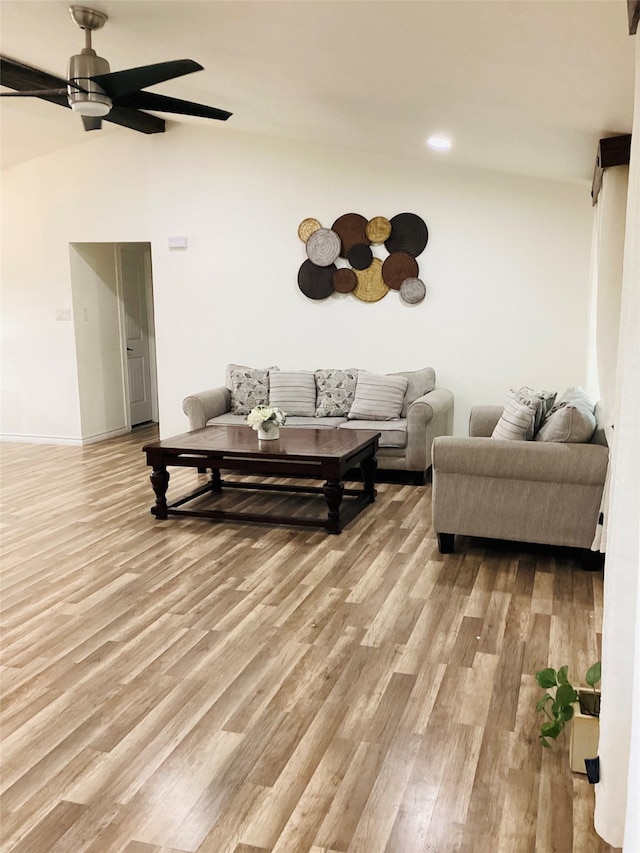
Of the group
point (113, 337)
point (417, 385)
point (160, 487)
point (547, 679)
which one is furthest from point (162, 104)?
point (113, 337)

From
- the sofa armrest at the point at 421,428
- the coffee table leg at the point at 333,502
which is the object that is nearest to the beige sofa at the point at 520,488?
the coffee table leg at the point at 333,502

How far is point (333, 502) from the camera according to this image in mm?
4598

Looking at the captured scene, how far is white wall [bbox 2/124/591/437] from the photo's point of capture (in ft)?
20.2

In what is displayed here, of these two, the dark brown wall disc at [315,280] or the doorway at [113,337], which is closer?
the dark brown wall disc at [315,280]

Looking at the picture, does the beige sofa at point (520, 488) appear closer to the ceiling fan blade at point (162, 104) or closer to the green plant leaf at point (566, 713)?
the green plant leaf at point (566, 713)

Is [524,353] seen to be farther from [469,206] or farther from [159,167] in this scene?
[159,167]

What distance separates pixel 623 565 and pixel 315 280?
5289mm

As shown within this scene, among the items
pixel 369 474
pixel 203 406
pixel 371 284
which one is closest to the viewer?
pixel 369 474

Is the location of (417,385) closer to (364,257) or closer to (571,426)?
(364,257)

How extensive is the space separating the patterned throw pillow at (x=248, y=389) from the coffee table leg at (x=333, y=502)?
2.01m

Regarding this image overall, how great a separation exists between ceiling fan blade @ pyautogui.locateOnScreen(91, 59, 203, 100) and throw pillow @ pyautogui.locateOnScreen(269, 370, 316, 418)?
3078 millimetres

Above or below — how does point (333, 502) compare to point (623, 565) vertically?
below

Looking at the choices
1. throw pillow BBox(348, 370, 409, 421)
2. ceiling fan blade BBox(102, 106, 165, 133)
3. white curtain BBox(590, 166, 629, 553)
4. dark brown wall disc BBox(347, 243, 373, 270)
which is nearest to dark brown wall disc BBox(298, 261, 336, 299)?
dark brown wall disc BBox(347, 243, 373, 270)

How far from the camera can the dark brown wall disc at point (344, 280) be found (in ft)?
21.6
